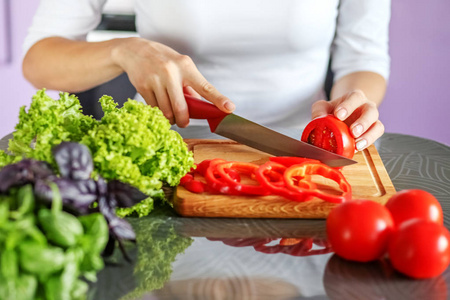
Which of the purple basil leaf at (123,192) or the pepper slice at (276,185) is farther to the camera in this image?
the pepper slice at (276,185)

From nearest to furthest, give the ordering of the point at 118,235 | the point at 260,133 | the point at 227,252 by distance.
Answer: the point at 118,235 → the point at 227,252 → the point at 260,133

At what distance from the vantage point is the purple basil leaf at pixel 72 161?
87 cm

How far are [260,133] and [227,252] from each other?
453 mm

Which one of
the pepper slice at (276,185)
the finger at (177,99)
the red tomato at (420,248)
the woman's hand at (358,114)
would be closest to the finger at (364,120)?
the woman's hand at (358,114)

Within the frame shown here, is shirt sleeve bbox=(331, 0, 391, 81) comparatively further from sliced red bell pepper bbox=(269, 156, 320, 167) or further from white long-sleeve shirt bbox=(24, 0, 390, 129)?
sliced red bell pepper bbox=(269, 156, 320, 167)

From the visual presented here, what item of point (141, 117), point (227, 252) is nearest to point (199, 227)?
point (227, 252)

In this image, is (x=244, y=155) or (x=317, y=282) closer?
(x=317, y=282)

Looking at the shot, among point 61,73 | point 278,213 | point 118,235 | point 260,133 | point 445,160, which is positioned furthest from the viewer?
point 61,73

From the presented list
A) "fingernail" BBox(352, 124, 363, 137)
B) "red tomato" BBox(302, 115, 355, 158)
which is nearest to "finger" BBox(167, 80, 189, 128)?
"red tomato" BBox(302, 115, 355, 158)

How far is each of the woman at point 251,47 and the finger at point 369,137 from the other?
1.01ft

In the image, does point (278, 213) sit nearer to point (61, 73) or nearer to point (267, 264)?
point (267, 264)

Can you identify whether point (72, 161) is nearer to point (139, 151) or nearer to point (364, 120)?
point (139, 151)

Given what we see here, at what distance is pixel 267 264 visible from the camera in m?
0.96

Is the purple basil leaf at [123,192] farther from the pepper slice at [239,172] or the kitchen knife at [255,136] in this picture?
the kitchen knife at [255,136]
